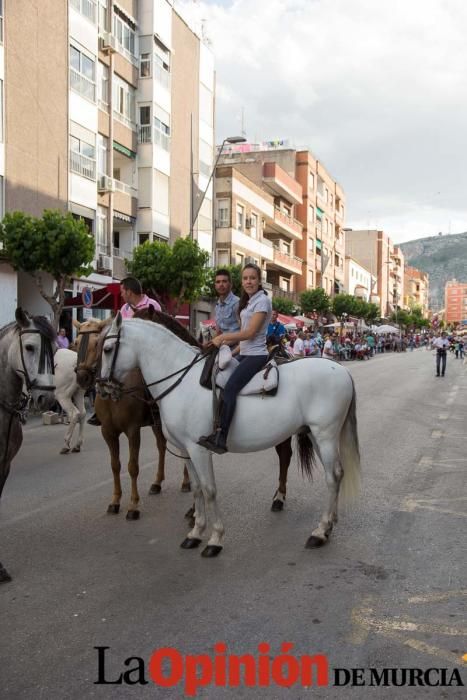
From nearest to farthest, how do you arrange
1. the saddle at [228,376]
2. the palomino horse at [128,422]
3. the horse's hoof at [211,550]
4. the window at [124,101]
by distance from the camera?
the horse's hoof at [211,550] → the saddle at [228,376] → the palomino horse at [128,422] → the window at [124,101]

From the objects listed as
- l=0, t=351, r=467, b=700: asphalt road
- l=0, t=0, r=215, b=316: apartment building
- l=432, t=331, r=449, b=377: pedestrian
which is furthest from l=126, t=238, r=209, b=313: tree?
l=0, t=351, r=467, b=700: asphalt road

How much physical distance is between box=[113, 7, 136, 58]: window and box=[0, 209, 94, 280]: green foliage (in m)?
16.8

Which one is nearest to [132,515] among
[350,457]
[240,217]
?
[350,457]

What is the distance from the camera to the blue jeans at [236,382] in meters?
5.35

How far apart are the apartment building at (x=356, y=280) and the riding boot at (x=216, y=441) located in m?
77.1

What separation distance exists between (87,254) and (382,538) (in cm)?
1373

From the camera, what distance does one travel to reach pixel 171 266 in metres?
24.6

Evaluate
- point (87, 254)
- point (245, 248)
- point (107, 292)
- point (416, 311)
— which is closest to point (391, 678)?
point (107, 292)

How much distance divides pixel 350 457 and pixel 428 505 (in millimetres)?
1365

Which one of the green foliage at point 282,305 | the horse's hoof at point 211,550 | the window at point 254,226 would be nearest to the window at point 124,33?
the window at point 254,226

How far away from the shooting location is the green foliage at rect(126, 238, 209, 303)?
2462cm

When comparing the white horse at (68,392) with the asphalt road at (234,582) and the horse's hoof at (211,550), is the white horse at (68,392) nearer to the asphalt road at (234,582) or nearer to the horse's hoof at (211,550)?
the asphalt road at (234,582)

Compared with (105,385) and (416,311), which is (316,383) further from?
(416,311)

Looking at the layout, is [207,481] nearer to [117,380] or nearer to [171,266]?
[117,380]
